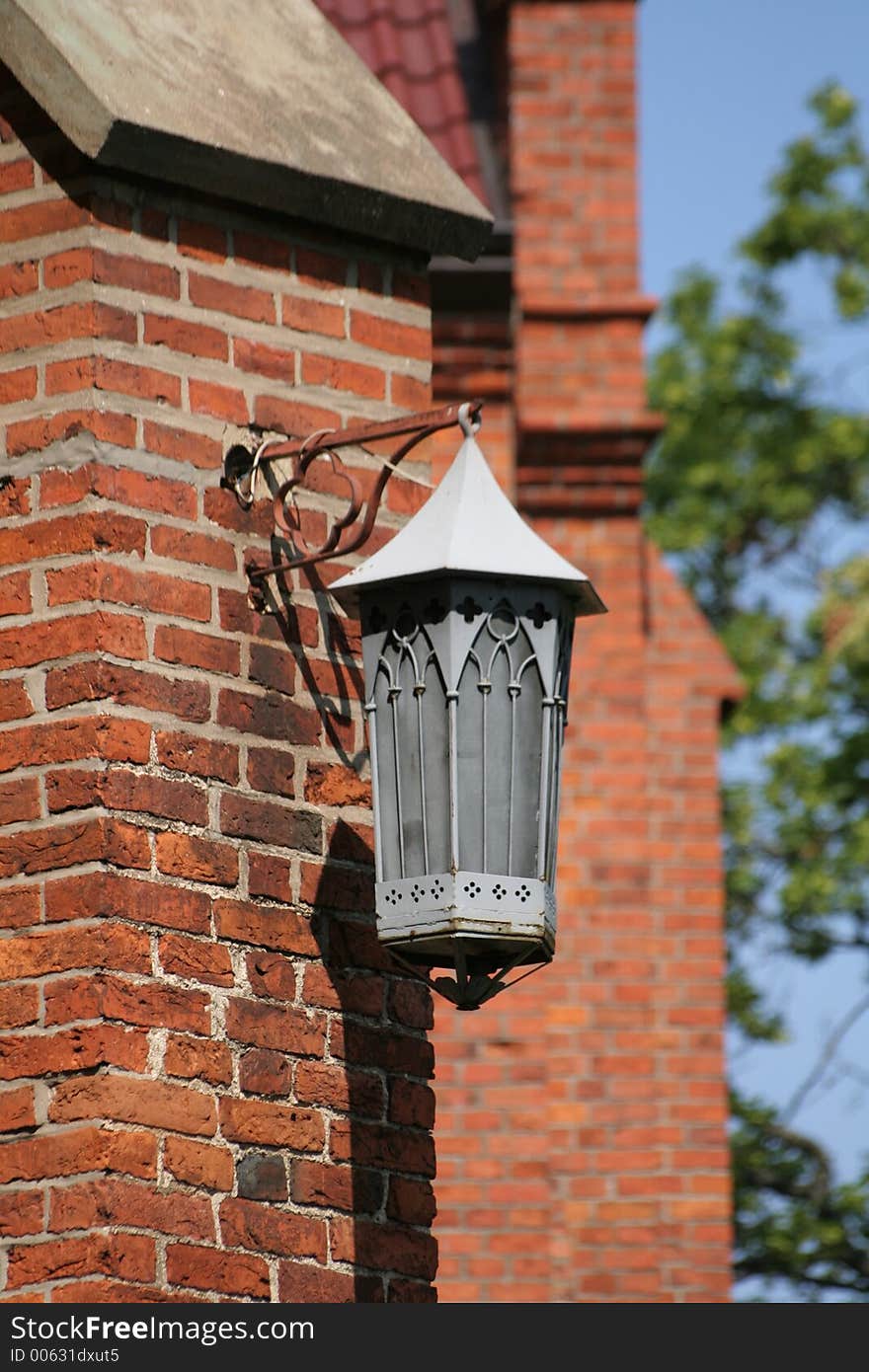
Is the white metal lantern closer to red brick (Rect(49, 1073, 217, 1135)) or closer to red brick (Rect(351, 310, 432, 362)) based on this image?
red brick (Rect(49, 1073, 217, 1135))

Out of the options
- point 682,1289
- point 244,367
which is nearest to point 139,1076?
point 244,367

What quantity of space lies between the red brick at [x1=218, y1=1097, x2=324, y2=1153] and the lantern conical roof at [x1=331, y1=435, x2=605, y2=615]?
0.88 m

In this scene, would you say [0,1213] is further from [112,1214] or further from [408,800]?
Answer: [408,800]

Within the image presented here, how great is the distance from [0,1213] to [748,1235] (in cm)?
1226

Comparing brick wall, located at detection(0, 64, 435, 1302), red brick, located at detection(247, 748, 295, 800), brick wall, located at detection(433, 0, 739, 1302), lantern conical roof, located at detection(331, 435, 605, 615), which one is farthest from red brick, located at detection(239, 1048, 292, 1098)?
brick wall, located at detection(433, 0, 739, 1302)

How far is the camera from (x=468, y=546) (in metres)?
4.19

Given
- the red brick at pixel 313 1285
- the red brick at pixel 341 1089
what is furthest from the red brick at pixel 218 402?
the red brick at pixel 313 1285

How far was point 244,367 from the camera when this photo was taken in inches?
182

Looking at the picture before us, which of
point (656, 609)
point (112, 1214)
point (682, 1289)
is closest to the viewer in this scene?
point (112, 1214)

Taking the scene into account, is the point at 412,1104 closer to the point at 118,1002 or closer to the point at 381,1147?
the point at 381,1147

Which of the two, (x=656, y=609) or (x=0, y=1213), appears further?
(x=656, y=609)

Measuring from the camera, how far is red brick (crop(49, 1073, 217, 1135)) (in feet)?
13.3

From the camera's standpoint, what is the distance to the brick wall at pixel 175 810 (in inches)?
161

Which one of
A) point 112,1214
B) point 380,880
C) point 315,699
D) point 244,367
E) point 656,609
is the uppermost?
point 656,609
